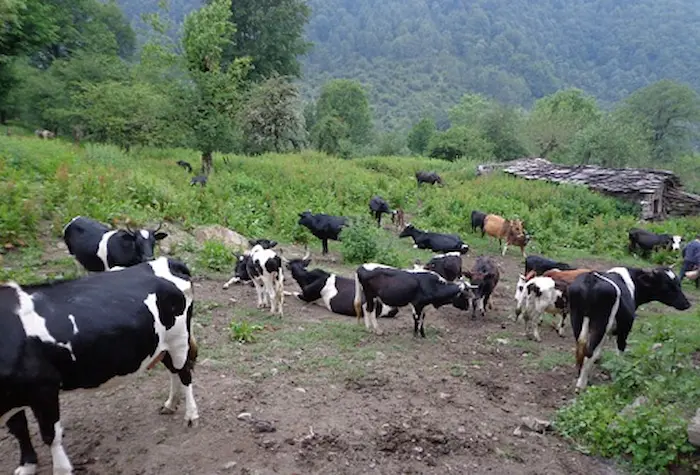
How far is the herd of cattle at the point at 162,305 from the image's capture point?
4109 mm

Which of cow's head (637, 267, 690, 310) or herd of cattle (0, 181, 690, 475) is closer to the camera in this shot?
herd of cattle (0, 181, 690, 475)

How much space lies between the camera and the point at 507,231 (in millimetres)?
18438

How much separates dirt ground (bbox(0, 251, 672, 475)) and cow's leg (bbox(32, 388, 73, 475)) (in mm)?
377

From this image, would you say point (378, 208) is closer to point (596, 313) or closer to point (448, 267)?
point (448, 267)

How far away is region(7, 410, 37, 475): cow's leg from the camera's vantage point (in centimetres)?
443

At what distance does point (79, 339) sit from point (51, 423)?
0.64 meters

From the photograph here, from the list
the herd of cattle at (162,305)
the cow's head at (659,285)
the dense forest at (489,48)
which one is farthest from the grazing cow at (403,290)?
the dense forest at (489,48)

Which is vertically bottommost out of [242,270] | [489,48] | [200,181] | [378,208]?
[242,270]

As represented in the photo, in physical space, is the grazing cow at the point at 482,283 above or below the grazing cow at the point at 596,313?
below

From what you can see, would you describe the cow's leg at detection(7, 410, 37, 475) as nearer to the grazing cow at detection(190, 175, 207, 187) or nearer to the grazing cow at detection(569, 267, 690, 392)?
the grazing cow at detection(569, 267, 690, 392)

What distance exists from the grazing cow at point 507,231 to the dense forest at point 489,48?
277ft

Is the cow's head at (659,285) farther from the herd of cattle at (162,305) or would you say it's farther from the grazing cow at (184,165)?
the grazing cow at (184,165)

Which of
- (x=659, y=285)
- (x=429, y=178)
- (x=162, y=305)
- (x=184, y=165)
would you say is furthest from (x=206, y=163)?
(x=162, y=305)

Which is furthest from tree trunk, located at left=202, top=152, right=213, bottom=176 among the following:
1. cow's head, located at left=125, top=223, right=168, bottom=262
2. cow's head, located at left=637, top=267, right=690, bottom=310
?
cow's head, located at left=637, top=267, right=690, bottom=310
